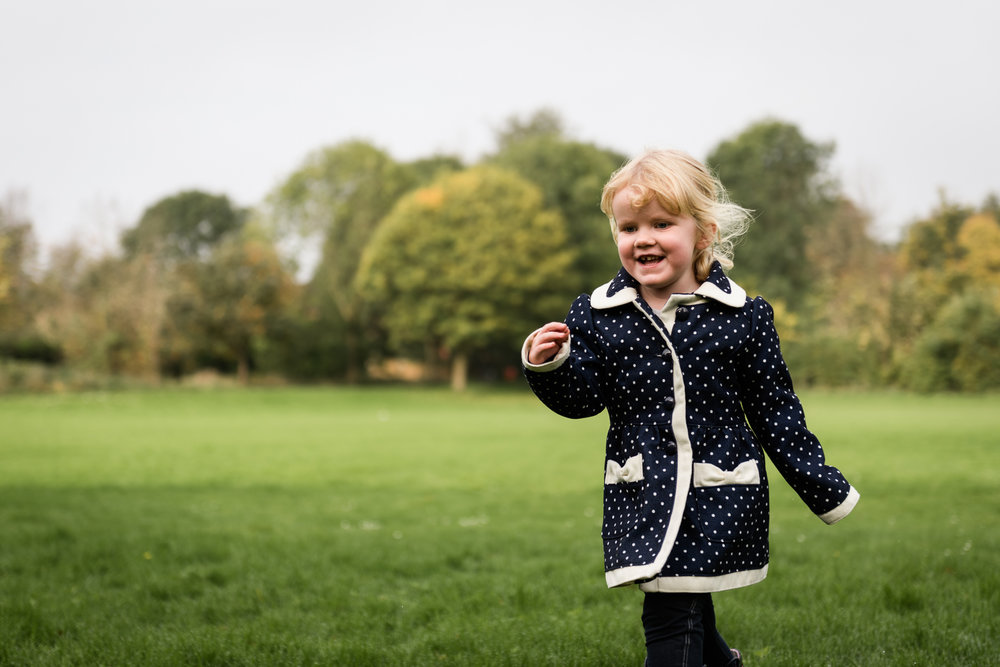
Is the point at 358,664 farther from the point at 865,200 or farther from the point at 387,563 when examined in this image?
the point at 865,200

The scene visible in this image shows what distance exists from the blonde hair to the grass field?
1937 millimetres

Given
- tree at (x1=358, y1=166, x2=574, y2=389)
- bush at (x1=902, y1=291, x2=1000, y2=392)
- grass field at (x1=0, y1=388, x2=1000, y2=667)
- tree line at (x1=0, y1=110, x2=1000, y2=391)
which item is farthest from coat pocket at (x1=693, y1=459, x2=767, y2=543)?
tree at (x1=358, y1=166, x2=574, y2=389)

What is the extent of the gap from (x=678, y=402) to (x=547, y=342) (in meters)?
0.50

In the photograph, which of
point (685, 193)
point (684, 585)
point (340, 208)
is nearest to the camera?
point (684, 585)

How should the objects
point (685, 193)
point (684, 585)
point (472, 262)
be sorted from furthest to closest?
point (472, 262), point (685, 193), point (684, 585)

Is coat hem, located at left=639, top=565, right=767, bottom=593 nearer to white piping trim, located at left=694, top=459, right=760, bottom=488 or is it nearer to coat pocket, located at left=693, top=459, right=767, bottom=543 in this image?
coat pocket, located at left=693, top=459, right=767, bottom=543

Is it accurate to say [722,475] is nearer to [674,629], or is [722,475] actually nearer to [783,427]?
[783,427]

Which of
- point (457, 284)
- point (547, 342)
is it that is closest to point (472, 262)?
point (457, 284)

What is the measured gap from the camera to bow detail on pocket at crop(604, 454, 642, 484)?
279 cm

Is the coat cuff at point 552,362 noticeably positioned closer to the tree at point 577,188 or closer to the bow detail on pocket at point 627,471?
the bow detail on pocket at point 627,471

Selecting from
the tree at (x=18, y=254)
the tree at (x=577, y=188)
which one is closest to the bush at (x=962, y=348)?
the tree at (x=577, y=188)

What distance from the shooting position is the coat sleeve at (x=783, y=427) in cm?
283

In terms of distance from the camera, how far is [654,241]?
295cm

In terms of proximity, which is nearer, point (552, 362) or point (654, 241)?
point (552, 362)
